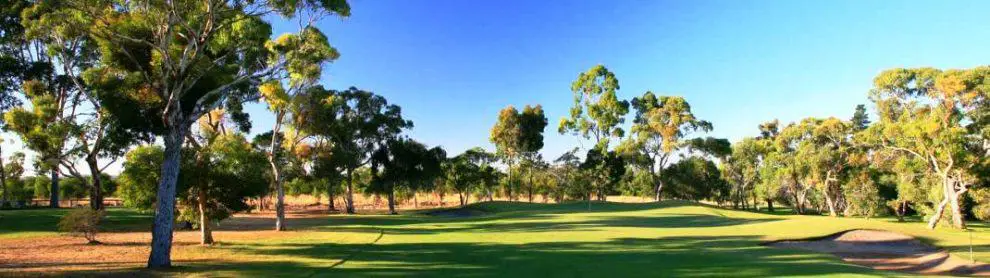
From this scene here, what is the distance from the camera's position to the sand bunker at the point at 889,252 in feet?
49.5

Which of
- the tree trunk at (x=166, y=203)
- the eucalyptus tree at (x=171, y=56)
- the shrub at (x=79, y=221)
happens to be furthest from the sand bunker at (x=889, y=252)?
the shrub at (x=79, y=221)

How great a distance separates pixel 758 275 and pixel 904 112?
2996 centimetres

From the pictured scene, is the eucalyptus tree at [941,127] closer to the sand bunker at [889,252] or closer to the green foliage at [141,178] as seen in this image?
the sand bunker at [889,252]

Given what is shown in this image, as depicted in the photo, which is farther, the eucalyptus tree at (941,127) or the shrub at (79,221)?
the eucalyptus tree at (941,127)

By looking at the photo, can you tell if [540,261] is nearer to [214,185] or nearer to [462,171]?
[214,185]

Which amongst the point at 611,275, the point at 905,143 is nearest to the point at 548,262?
the point at 611,275

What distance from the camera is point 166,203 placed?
14250 mm

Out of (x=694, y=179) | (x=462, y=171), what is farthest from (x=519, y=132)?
(x=694, y=179)

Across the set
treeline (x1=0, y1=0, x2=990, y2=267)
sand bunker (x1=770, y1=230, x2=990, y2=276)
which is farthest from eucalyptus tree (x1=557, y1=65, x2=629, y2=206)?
sand bunker (x1=770, y1=230, x2=990, y2=276)

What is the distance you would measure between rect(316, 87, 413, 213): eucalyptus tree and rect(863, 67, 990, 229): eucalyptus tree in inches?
1475

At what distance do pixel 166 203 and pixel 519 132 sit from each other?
48958mm

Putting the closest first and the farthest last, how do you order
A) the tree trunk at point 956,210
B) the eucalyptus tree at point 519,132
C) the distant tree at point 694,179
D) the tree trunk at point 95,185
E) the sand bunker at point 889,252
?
the sand bunker at point 889,252 → the tree trunk at point 956,210 → the tree trunk at point 95,185 → the eucalyptus tree at point 519,132 → the distant tree at point 694,179

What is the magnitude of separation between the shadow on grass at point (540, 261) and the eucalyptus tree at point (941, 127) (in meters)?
15.1

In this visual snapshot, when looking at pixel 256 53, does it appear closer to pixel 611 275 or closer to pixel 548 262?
pixel 548 262
